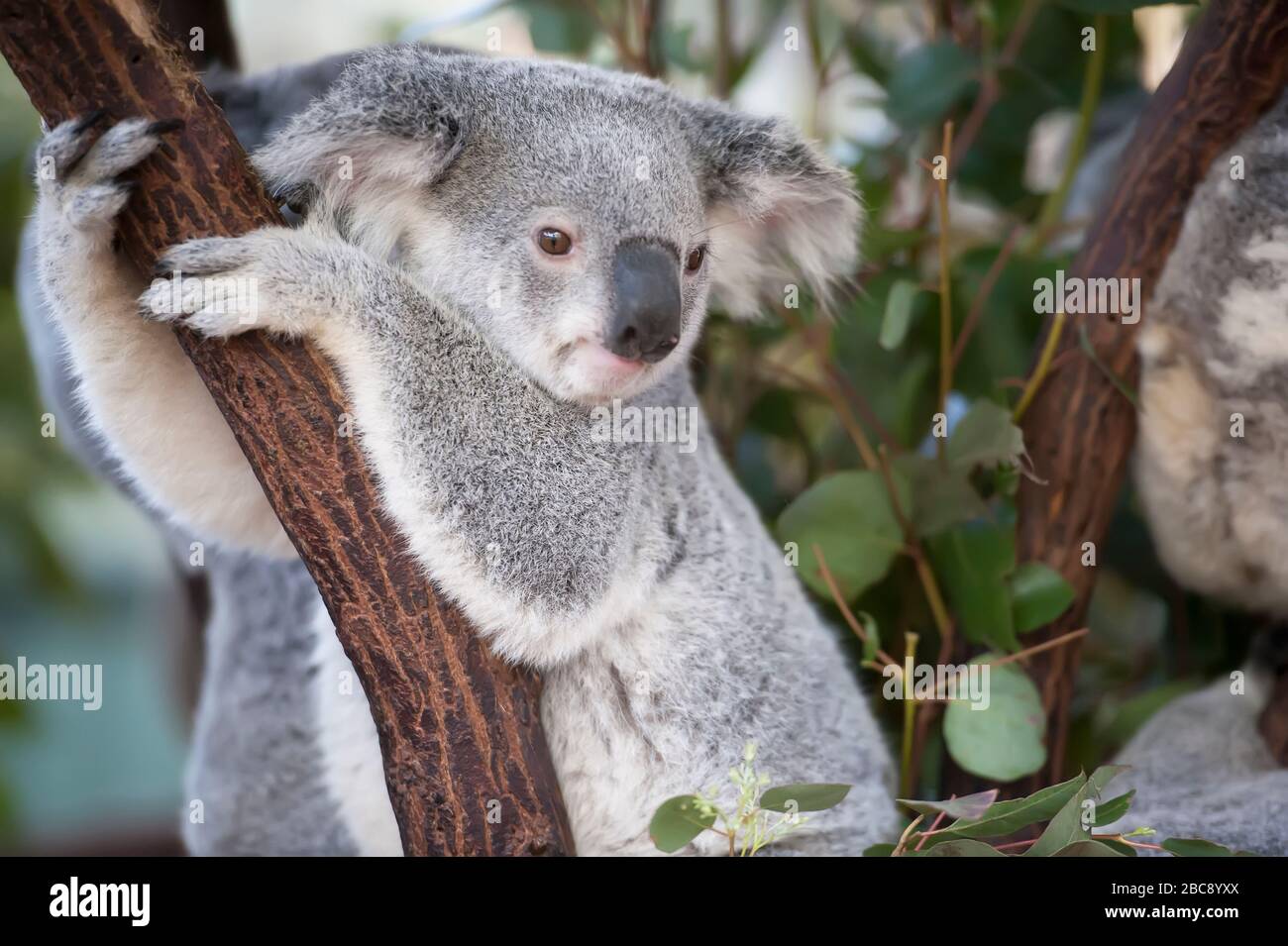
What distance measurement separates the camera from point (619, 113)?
84.0 inches

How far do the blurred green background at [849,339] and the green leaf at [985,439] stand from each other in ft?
0.45

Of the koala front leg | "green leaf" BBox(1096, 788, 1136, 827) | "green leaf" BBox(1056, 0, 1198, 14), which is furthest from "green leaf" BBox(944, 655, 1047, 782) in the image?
"green leaf" BBox(1056, 0, 1198, 14)

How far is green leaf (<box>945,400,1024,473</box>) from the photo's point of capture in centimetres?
246

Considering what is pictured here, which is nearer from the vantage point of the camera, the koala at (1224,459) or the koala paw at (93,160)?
the koala paw at (93,160)

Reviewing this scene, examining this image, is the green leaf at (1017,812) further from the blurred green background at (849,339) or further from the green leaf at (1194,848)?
the blurred green background at (849,339)

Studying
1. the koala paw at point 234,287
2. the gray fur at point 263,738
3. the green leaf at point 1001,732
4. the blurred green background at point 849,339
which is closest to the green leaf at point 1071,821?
the green leaf at point 1001,732

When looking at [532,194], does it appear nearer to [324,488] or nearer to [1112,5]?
[324,488]

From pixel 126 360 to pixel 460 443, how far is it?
0.56 m

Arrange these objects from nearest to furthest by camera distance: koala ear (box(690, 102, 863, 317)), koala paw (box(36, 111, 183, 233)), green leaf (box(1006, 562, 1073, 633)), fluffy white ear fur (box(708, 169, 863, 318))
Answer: koala paw (box(36, 111, 183, 233))
koala ear (box(690, 102, 863, 317))
fluffy white ear fur (box(708, 169, 863, 318))
green leaf (box(1006, 562, 1073, 633))

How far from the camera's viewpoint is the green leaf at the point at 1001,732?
2.30m

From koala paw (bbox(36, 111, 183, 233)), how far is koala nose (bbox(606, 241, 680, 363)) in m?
0.68

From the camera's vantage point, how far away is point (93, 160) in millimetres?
1693

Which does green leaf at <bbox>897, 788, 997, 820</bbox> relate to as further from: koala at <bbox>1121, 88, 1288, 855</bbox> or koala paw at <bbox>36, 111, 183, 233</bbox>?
koala paw at <bbox>36, 111, 183, 233</bbox>
